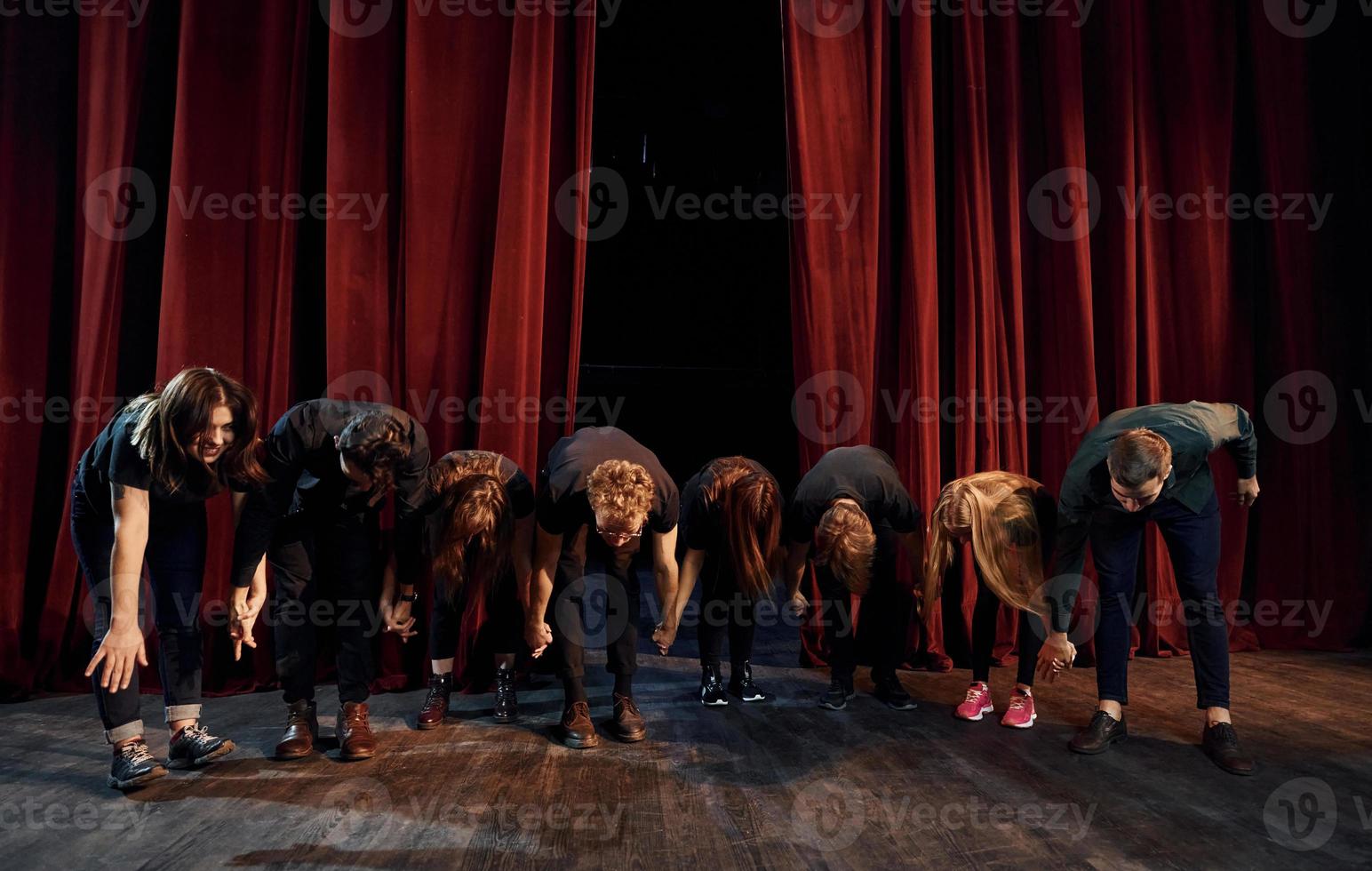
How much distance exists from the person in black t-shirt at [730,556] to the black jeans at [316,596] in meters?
0.81

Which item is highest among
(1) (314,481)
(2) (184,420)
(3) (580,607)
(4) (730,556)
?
(2) (184,420)

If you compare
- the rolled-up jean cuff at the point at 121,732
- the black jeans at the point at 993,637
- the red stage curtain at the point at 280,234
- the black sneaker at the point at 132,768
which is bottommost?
the black sneaker at the point at 132,768

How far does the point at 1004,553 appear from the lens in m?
2.38

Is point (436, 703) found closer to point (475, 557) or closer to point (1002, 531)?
point (475, 557)

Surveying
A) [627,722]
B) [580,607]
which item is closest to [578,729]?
[627,722]

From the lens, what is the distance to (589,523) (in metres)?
2.37

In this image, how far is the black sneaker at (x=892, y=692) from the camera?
2.57 m

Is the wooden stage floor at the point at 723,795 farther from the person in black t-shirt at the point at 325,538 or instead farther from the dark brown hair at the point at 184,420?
the dark brown hair at the point at 184,420

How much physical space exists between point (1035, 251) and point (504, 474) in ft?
7.73

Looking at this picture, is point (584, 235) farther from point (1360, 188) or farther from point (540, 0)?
point (1360, 188)

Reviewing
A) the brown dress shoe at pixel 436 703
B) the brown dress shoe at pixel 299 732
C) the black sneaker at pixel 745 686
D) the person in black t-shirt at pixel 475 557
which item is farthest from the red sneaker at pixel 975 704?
the brown dress shoe at pixel 299 732

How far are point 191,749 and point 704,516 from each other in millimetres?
1475

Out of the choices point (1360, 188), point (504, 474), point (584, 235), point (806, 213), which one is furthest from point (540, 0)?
point (1360, 188)

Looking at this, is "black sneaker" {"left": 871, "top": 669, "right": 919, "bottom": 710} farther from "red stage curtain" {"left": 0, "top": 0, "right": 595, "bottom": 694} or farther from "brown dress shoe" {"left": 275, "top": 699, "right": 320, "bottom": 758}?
"brown dress shoe" {"left": 275, "top": 699, "right": 320, "bottom": 758}
